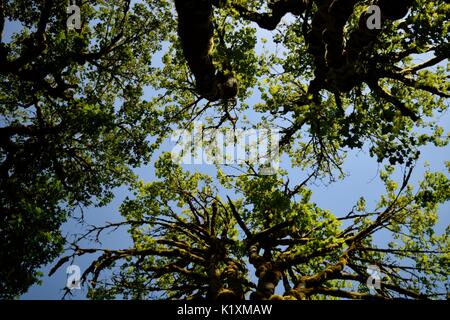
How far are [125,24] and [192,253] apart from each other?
9.48 m

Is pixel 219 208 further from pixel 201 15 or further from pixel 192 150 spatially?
pixel 201 15

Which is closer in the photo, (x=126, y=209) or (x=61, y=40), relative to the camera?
(x=61, y=40)

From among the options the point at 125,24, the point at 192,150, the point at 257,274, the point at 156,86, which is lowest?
the point at 257,274

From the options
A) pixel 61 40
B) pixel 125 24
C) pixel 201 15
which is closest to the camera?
pixel 201 15

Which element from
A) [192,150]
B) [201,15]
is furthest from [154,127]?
[201,15]

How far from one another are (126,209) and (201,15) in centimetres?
756

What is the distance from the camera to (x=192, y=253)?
31.6 ft

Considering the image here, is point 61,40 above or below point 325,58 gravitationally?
below

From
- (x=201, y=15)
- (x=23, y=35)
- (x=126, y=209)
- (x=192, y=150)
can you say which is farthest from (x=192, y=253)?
(x=23, y=35)

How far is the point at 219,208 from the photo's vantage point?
44.4 feet
